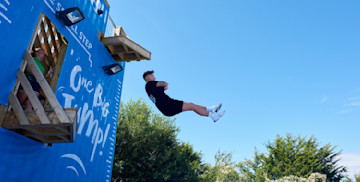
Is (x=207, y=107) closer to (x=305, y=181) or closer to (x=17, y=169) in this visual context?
(x=17, y=169)

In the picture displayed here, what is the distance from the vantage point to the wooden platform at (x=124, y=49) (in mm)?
7871

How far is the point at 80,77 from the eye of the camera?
642 centimetres

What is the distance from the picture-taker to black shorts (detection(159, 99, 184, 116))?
16.0 ft

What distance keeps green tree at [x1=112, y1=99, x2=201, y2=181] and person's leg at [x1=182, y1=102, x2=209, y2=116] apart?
14219 millimetres

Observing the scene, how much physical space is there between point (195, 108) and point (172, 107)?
51 centimetres

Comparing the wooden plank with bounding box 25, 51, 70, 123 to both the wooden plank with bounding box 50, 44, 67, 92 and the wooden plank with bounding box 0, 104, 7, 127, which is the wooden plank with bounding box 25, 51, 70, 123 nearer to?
the wooden plank with bounding box 0, 104, 7, 127

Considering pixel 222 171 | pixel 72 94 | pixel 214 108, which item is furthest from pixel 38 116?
pixel 222 171

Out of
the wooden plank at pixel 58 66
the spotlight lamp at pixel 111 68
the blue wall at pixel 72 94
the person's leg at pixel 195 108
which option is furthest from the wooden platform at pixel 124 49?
the person's leg at pixel 195 108

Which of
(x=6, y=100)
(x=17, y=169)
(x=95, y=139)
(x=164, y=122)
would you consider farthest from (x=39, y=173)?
(x=164, y=122)

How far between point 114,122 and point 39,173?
383 centimetres

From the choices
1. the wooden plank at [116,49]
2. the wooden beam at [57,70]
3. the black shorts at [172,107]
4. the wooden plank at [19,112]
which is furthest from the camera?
the wooden plank at [116,49]

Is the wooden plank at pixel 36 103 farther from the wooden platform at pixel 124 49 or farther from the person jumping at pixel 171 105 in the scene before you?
the wooden platform at pixel 124 49

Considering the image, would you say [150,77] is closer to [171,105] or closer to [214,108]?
[171,105]

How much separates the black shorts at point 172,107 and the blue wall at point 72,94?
2.64 meters
